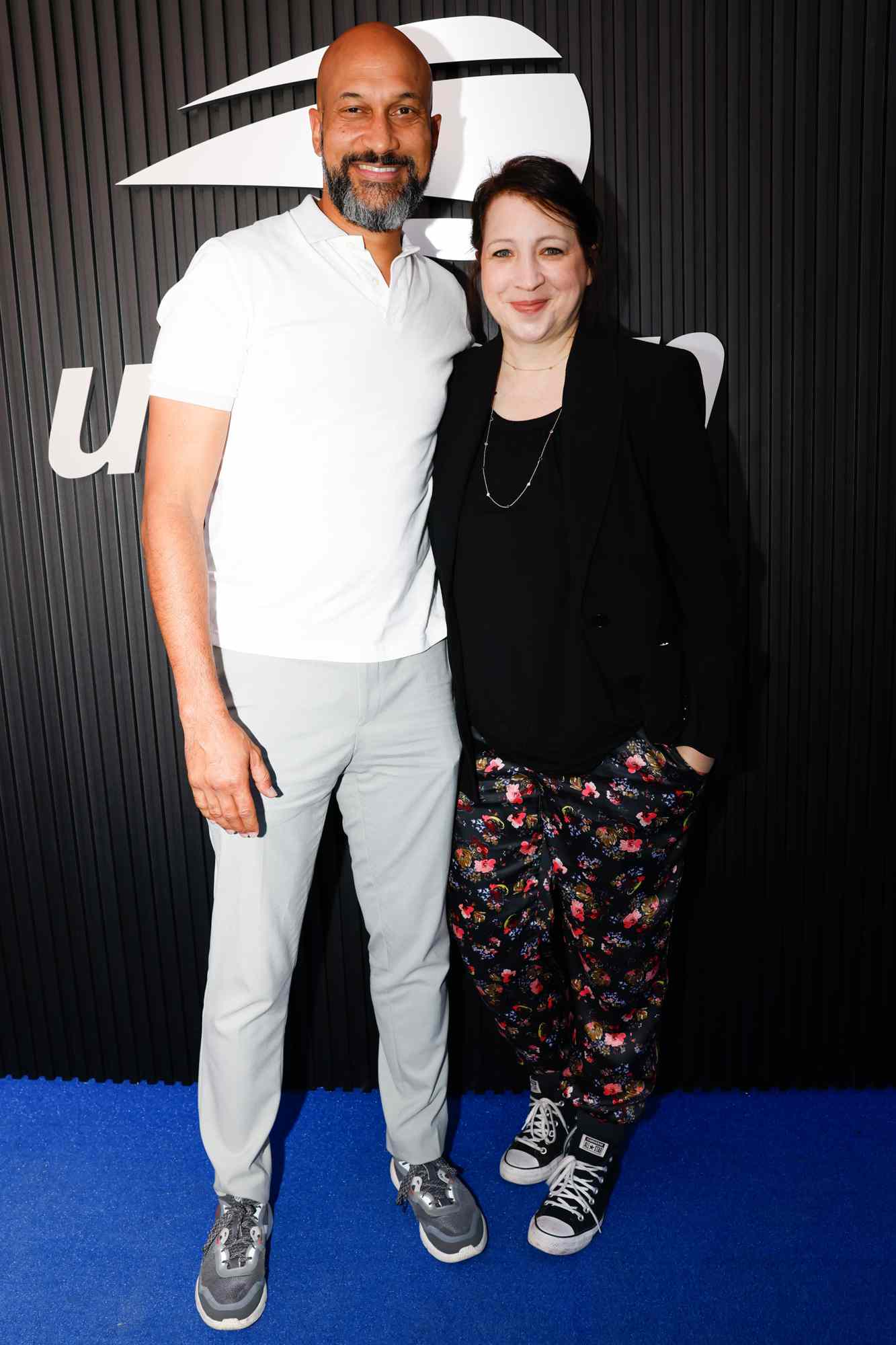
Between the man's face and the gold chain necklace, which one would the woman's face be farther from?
the man's face

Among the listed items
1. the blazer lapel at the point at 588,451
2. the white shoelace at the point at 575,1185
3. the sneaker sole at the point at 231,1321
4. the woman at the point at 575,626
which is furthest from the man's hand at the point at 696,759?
the sneaker sole at the point at 231,1321

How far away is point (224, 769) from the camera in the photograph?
164 cm

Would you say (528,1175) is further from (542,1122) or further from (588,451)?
(588,451)

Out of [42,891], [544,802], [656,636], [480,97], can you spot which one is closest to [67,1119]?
[42,891]

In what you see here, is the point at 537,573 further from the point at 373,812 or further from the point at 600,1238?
the point at 600,1238

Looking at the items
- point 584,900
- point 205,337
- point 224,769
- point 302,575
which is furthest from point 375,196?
point 584,900

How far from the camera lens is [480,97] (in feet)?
6.54

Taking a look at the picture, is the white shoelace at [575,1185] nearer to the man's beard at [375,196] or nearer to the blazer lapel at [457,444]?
the blazer lapel at [457,444]

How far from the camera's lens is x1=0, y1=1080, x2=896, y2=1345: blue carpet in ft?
5.67

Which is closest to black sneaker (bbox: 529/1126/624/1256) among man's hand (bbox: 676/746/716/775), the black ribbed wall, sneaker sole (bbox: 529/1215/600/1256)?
sneaker sole (bbox: 529/1215/600/1256)

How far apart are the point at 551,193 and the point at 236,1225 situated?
6.06 feet

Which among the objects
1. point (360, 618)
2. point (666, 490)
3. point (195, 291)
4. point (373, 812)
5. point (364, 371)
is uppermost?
point (195, 291)

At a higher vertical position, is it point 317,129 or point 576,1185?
point 317,129

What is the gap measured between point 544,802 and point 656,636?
14.5 inches
